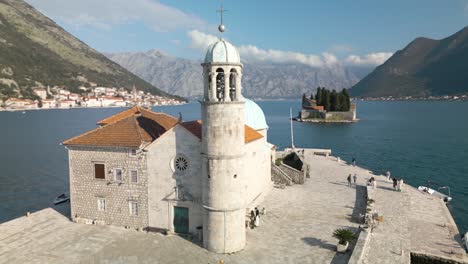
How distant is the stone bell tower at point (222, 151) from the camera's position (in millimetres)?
21188

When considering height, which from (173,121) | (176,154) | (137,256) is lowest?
(137,256)

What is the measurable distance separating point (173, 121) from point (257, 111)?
10.7m

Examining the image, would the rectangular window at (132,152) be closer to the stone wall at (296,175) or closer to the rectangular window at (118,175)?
the rectangular window at (118,175)

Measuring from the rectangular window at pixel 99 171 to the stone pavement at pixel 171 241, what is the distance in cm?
374

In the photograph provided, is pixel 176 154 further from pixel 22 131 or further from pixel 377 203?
pixel 22 131

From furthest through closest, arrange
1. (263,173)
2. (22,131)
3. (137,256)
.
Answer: (22,131) → (263,173) → (137,256)

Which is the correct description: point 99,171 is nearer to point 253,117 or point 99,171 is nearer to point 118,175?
point 118,175

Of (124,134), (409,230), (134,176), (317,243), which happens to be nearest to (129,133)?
(124,134)

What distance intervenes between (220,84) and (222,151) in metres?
4.24

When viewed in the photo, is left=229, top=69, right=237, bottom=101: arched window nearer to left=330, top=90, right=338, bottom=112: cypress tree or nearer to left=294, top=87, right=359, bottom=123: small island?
left=294, top=87, right=359, bottom=123: small island

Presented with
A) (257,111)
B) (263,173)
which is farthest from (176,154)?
(257,111)

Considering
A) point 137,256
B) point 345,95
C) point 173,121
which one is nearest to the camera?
point 137,256

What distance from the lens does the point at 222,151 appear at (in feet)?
69.9

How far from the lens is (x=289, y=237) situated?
23.9m
